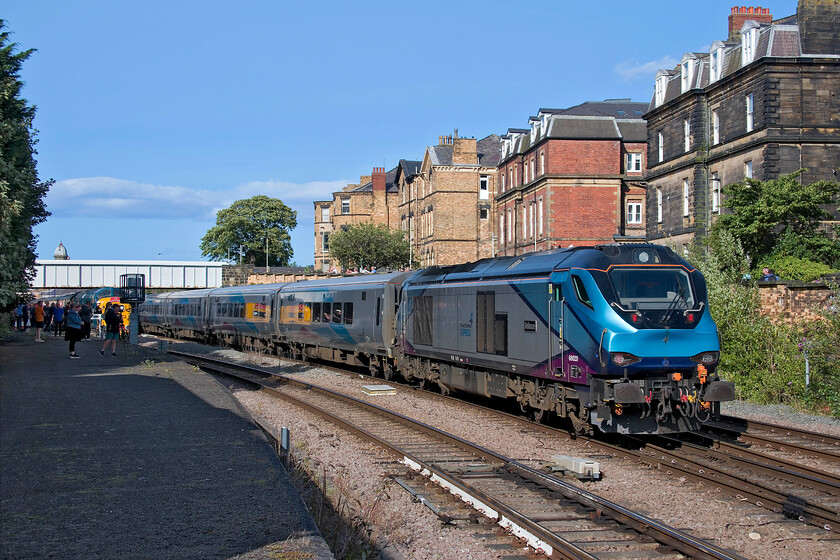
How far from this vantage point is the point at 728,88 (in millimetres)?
35188

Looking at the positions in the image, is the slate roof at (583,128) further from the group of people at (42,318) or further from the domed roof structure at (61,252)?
the domed roof structure at (61,252)

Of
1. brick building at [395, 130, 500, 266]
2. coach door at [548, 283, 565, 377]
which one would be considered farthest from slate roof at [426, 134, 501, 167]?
coach door at [548, 283, 565, 377]

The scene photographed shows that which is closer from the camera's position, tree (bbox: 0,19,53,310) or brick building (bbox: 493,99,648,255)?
tree (bbox: 0,19,53,310)

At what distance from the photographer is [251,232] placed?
104 metres

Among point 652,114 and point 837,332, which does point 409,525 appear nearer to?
point 837,332

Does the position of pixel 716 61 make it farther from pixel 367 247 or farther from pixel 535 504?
pixel 367 247

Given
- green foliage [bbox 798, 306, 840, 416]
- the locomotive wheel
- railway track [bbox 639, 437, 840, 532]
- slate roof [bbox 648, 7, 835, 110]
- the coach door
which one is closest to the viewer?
railway track [bbox 639, 437, 840, 532]

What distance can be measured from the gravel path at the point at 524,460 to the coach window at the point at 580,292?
7.01 feet

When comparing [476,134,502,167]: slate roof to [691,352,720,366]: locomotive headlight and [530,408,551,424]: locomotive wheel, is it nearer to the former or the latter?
[530,408,551,424]: locomotive wheel

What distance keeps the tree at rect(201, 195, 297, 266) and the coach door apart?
91239 mm

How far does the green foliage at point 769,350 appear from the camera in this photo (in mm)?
18094

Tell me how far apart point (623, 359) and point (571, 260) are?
194cm

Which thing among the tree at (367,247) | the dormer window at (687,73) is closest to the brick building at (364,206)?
the tree at (367,247)

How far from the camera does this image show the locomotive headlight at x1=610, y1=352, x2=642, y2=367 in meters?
11.9
